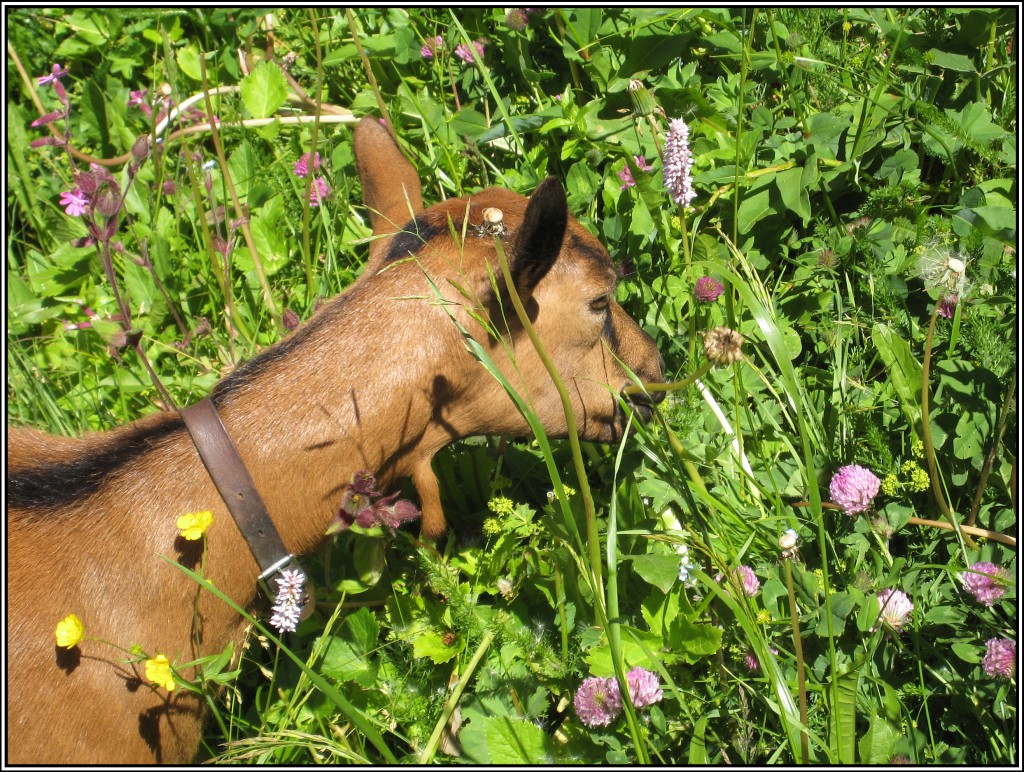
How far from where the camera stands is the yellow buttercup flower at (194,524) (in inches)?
100

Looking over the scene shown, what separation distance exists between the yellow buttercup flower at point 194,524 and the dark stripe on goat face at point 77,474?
355 mm

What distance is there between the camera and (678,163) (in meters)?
2.86

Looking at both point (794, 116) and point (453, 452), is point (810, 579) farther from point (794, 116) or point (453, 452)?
point (794, 116)

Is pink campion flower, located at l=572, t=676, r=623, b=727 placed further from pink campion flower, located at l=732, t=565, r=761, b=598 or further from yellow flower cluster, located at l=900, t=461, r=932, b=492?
yellow flower cluster, located at l=900, t=461, r=932, b=492

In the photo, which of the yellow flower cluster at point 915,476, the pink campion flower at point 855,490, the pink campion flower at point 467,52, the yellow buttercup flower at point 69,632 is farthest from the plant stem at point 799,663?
the pink campion flower at point 467,52

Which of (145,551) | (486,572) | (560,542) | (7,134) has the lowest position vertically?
(486,572)

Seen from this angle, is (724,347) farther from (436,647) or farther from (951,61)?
(951,61)

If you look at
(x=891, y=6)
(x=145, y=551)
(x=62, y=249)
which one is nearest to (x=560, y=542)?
(x=145, y=551)

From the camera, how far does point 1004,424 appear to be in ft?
9.87

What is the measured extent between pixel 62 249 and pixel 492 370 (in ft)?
12.1

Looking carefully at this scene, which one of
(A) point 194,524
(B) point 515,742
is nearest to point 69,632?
(A) point 194,524

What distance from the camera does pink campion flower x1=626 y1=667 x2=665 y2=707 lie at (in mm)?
2742

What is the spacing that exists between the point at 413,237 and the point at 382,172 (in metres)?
0.50

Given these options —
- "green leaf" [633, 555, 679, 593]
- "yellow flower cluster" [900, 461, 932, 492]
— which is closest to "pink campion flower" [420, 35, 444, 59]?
"green leaf" [633, 555, 679, 593]
